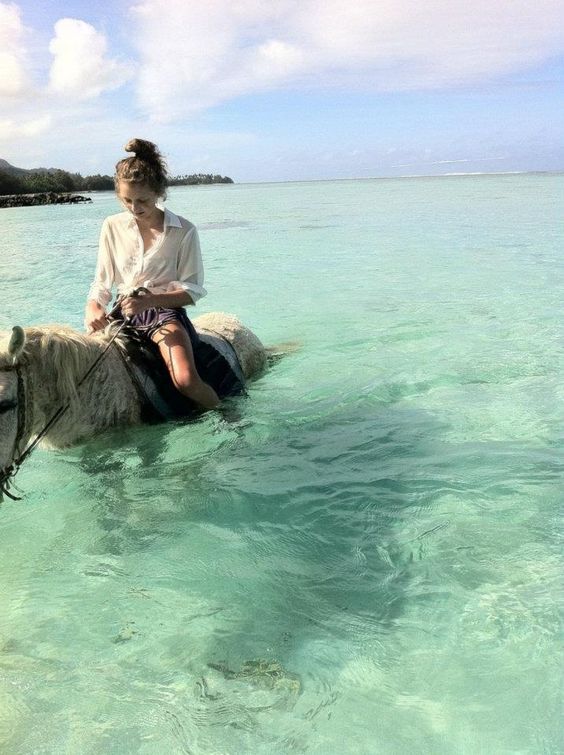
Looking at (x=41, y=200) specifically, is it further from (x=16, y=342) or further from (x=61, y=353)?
(x=16, y=342)

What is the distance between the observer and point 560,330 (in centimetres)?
843

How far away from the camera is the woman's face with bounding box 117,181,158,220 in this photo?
420 cm

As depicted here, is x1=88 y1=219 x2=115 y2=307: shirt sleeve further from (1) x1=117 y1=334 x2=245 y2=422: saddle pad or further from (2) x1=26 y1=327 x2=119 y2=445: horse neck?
(2) x1=26 y1=327 x2=119 y2=445: horse neck

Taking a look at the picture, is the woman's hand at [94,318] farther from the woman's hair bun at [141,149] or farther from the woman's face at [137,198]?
the woman's hair bun at [141,149]

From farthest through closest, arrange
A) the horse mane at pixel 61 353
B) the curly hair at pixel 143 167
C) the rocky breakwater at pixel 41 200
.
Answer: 1. the rocky breakwater at pixel 41 200
2. the curly hair at pixel 143 167
3. the horse mane at pixel 61 353

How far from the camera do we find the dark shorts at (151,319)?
4551mm

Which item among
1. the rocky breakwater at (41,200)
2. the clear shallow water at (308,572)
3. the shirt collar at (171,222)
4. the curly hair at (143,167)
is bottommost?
the clear shallow water at (308,572)

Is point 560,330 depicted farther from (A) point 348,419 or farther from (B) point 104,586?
(B) point 104,586

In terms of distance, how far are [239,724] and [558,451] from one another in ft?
11.2

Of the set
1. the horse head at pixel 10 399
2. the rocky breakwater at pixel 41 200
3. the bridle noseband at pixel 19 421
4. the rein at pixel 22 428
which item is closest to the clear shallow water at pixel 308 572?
the rein at pixel 22 428

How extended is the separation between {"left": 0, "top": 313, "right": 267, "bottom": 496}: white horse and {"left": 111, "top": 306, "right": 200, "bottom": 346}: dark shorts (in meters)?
0.23

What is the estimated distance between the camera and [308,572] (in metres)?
3.48

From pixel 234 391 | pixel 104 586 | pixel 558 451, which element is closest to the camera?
pixel 104 586

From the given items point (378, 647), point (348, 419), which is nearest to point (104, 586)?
point (378, 647)
